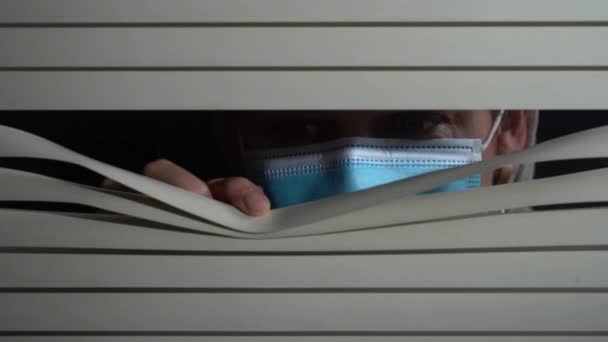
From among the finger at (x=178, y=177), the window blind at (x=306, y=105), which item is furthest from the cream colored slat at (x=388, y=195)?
the finger at (x=178, y=177)

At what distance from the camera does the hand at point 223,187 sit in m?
0.48

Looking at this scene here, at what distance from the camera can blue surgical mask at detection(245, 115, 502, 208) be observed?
68 cm

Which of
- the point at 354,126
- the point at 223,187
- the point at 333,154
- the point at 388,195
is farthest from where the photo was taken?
the point at 354,126

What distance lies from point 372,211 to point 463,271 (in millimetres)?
91

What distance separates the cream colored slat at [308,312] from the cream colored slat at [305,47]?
19cm

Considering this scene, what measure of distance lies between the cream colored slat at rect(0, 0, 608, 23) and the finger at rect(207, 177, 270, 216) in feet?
0.46

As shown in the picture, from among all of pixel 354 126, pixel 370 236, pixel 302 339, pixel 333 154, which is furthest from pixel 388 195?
pixel 354 126

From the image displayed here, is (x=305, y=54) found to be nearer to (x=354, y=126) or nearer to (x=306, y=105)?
(x=306, y=105)

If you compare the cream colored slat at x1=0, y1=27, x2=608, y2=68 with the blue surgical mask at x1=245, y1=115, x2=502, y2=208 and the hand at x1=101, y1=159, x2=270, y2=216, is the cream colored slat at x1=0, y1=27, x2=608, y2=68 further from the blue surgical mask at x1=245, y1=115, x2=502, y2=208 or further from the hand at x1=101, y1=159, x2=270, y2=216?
the blue surgical mask at x1=245, y1=115, x2=502, y2=208

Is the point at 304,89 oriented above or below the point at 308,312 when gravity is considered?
above

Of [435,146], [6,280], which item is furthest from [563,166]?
[6,280]

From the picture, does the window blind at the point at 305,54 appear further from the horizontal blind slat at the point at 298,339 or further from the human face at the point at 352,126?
the human face at the point at 352,126

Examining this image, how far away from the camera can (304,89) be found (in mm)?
474

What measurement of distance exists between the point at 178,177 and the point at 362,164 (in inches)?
8.1
